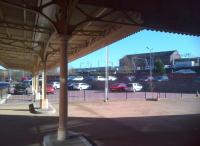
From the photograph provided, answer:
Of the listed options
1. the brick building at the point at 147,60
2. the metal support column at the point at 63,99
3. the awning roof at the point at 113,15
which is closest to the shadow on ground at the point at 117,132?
the metal support column at the point at 63,99

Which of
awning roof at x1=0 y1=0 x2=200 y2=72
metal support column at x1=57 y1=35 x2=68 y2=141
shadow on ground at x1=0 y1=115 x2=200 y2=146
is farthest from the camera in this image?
shadow on ground at x1=0 y1=115 x2=200 y2=146

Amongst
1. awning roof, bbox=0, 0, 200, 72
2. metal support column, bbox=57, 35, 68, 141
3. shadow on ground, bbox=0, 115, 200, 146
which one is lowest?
shadow on ground, bbox=0, 115, 200, 146

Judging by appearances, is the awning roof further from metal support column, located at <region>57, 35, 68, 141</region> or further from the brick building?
the brick building

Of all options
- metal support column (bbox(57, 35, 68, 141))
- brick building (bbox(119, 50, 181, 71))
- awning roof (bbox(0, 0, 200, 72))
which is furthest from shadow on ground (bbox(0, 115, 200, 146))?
brick building (bbox(119, 50, 181, 71))

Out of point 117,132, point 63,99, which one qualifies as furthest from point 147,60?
point 63,99

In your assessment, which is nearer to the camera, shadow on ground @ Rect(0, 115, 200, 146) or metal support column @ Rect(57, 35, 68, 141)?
metal support column @ Rect(57, 35, 68, 141)

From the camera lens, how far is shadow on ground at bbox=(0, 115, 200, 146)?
13766 millimetres

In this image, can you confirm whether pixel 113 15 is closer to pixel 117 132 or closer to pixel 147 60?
pixel 117 132

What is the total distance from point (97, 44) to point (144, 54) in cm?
11630

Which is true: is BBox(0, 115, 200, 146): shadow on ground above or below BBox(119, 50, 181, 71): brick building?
below

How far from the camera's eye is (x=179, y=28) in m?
14.9

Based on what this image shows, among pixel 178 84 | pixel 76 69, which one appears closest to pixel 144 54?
pixel 76 69

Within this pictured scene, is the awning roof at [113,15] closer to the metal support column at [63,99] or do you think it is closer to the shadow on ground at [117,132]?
the metal support column at [63,99]

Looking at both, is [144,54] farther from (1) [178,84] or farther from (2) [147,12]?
(2) [147,12]
